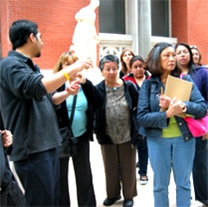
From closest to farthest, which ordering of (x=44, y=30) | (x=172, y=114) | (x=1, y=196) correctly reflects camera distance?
(x=1, y=196)
(x=172, y=114)
(x=44, y=30)

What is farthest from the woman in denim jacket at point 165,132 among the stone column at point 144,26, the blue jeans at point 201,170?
the stone column at point 144,26

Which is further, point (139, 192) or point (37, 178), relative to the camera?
point (139, 192)

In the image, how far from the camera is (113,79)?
11.9ft

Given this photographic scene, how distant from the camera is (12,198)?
246 cm

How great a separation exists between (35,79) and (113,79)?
5.48ft

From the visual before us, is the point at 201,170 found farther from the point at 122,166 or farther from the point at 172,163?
the point at 122,166

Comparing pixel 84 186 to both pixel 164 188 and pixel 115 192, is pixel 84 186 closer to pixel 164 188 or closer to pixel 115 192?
pixel 115 192

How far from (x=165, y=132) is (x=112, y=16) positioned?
9251mm

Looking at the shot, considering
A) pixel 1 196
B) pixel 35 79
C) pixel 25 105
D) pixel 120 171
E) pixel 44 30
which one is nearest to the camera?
pixel 35 79

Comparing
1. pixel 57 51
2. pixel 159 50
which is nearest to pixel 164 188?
pixel 159 50

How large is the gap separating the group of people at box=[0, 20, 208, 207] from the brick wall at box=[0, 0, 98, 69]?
560 cm

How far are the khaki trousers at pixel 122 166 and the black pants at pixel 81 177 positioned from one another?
37cm

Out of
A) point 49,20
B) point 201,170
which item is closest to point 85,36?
point 49,20

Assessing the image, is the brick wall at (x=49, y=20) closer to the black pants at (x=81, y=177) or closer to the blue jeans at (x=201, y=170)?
the black pants at (x=81, y=177)
